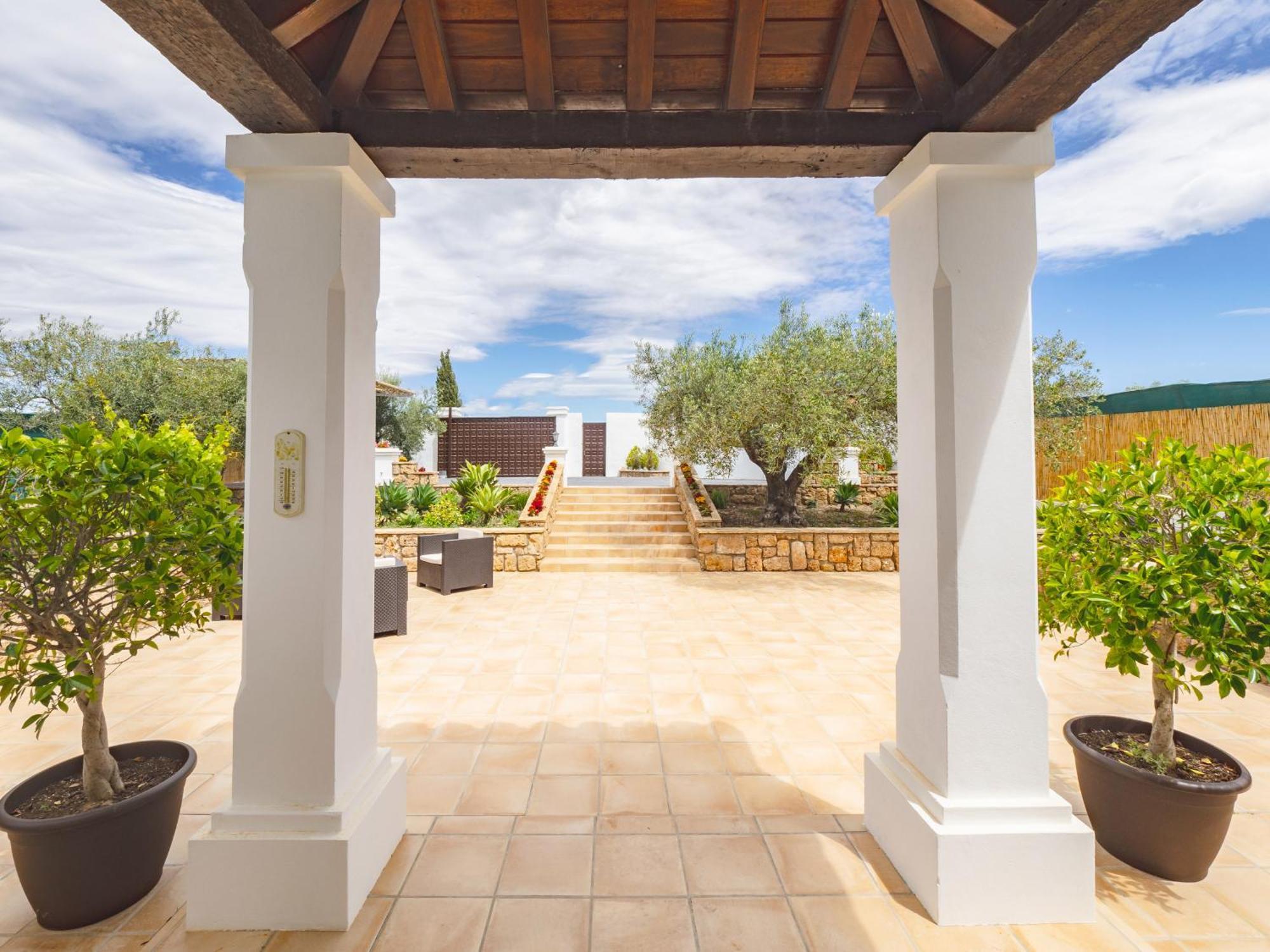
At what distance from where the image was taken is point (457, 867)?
2.16 metres

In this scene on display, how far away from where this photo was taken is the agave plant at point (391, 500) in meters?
9.57

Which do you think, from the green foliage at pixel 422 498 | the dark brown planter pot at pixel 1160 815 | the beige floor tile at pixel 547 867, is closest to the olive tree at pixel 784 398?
the green foliage at pixel 422 498

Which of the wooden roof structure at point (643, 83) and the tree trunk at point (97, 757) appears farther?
the tree trunk at point (97, 757)

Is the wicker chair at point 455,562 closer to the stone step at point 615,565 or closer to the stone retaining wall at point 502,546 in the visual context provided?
the stone retaining wall at point 502,546

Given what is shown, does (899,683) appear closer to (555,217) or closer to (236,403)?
(236,403)

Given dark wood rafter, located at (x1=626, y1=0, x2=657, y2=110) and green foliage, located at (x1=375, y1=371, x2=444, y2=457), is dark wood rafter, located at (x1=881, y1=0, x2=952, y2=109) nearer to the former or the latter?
dark wood rafter, located at (x1=626, y1=0, x2=657, y2=110)

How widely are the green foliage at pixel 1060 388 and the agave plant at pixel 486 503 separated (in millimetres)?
9398

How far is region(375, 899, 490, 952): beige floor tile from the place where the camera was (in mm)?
1755

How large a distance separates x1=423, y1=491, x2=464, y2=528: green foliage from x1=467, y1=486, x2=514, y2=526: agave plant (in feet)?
0.98

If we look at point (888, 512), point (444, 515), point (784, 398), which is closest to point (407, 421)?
point (444, 515)

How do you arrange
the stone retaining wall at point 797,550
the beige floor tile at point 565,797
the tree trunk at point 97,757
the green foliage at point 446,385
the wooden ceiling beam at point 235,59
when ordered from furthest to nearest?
the green foliage at point 446,385 < the stone retaining wall at point 797,550 < the beige floor tile at point 565,797 < the tree trunk at point 97,757 < the wooden ceiling beam at point 235,59

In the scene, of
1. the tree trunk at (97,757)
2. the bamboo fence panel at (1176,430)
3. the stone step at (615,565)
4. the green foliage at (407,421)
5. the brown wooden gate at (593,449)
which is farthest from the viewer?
the brown wooden gate at (593,449)

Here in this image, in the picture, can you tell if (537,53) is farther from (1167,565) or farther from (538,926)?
(538,926)

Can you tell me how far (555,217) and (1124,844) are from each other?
19.2m
